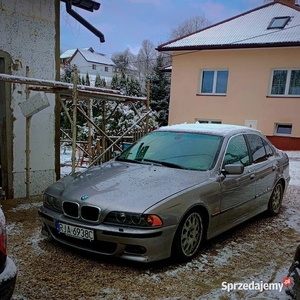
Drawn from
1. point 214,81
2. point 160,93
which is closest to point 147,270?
point 214,81

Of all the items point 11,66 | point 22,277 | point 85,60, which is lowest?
point 22,277

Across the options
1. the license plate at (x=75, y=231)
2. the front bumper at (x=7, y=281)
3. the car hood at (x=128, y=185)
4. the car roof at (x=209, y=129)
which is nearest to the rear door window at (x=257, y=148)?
the car roof at (x=209, y=129)

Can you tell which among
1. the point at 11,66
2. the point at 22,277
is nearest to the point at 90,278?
the point at 22,277

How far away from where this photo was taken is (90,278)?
10.3ft

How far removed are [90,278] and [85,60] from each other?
61212 millimetres

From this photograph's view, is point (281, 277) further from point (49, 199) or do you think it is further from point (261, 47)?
point (261, 47)

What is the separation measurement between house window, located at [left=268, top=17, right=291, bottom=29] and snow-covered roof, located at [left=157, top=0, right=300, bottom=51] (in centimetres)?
17

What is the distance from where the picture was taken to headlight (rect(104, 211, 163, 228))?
3148mm

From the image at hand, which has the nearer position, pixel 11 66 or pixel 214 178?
pixel 214 178

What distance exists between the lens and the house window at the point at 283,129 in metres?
14.6

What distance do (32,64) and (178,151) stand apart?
3.54m

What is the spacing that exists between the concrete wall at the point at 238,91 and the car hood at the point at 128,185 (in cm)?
1204

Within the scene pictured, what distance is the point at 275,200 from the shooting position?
5.66 m

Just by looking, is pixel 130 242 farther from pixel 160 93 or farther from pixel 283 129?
pixel 160 93
